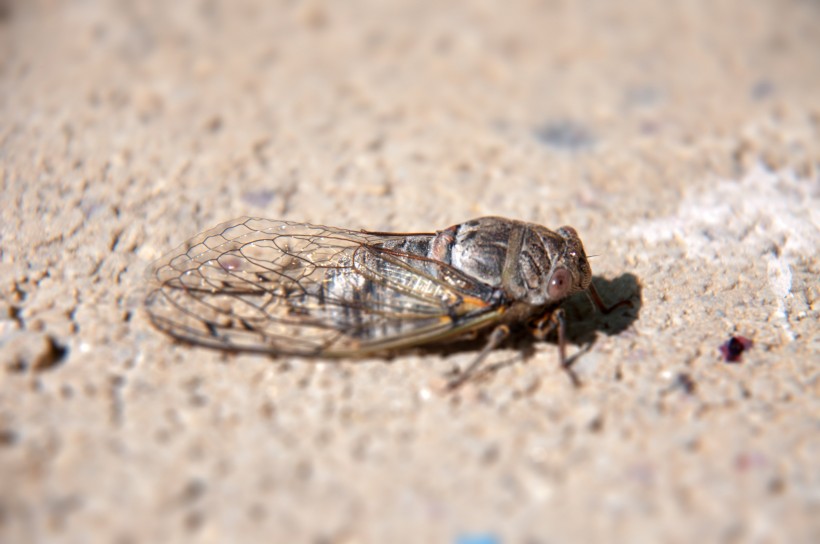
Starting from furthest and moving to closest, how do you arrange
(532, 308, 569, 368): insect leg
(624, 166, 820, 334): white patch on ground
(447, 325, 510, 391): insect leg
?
(624, 166, 820, 334): white patch on ground, (532, 308, 569, 368): insect leg, (447, 325, 510, 391): insect leg

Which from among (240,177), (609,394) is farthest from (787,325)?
(240,177)

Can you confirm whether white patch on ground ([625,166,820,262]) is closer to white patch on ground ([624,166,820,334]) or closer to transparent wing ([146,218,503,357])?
white patch on ground ([624,166,820,334])

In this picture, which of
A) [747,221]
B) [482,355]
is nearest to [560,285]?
[482,355]

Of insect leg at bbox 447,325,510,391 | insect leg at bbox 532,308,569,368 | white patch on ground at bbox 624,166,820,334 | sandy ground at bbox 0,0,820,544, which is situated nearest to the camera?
sandy ground at bbox 0,0,820,544

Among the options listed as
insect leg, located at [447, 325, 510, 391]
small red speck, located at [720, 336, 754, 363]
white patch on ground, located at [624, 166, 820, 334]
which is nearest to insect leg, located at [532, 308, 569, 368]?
insect leg, located at [447, 325, 510, 391]

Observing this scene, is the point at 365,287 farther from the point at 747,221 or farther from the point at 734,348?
the point at 747,221

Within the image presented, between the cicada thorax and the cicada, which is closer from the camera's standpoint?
the cicada

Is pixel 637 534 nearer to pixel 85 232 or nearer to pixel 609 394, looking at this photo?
pixel 609 394
